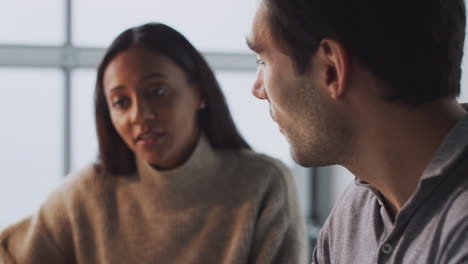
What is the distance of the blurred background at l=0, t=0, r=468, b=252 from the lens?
2.29 meters

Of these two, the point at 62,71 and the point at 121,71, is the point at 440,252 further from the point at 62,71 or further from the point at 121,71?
the point at 62,71

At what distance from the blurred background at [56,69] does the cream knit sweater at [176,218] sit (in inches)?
33.5

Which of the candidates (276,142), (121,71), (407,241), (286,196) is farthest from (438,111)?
(276,142)

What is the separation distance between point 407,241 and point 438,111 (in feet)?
0.63

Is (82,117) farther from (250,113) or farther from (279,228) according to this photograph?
(279,228)

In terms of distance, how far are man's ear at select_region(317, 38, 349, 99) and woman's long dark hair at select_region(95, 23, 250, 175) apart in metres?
0.68

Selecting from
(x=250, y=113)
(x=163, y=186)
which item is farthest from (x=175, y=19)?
(x=163, y=186)

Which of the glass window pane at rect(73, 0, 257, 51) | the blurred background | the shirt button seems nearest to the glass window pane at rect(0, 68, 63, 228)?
the blurred background

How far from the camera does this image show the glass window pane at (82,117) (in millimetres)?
2367

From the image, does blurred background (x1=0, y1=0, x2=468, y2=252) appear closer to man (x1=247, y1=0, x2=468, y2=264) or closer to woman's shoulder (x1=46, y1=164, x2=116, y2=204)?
woman's shoulder (x1=46, y1=164, x2=116, y2=204)

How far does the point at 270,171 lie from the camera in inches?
59.3

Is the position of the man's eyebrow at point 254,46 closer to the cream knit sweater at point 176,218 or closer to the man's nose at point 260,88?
the man's nose at point 260,88

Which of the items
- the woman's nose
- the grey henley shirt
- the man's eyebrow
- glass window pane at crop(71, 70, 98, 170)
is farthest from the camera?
glass window pane at crop(71, 70, 98, 170)

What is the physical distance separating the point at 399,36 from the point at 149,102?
2.53ft
